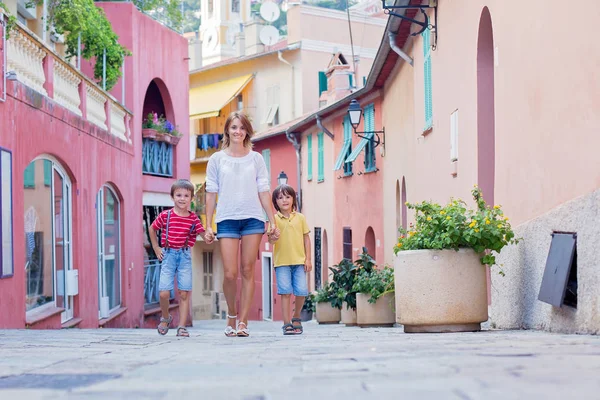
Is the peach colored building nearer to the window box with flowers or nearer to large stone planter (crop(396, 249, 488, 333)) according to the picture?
large stone planter (crop(396, 249, 488, 333))

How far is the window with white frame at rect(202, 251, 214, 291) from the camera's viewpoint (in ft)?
133

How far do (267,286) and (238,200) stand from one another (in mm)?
Answer: 27873

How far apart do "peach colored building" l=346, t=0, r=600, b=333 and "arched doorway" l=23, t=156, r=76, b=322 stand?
503 centimetres

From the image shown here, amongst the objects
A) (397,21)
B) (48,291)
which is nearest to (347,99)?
(397,21)

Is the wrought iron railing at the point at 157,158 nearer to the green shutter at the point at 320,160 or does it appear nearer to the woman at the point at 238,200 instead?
the green shutter at the point at 320,160

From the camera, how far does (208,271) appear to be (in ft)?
134

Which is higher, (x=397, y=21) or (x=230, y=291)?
(x=397, y=21)

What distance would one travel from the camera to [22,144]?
11.3 metres

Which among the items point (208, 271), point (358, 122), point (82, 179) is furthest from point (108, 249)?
point (208, 271)

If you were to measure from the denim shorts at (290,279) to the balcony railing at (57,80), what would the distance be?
3.76 meters

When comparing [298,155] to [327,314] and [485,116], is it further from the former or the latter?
[485,116]

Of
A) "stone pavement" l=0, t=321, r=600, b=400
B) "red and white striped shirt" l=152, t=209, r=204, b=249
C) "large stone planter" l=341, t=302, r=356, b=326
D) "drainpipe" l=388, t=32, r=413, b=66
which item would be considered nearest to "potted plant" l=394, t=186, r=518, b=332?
"red and white striped shirt" l=152, t=209, r=204, b=249

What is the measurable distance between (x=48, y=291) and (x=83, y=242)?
2.00 meters

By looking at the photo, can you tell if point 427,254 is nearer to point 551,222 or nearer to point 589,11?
point 551,222
